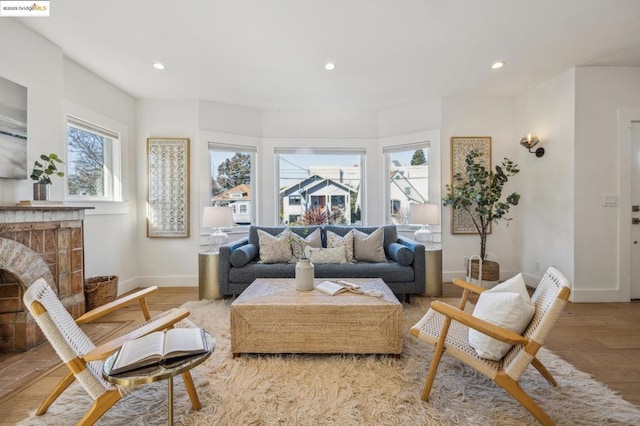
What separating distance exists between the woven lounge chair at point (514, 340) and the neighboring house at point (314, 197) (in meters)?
3.01

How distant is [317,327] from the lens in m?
2.04

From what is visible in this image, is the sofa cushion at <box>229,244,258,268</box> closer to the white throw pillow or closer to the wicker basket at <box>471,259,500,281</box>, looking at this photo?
the white throw pillow

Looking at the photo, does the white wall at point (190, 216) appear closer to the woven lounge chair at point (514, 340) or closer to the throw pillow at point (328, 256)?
the throw pillow at point (328, 256)

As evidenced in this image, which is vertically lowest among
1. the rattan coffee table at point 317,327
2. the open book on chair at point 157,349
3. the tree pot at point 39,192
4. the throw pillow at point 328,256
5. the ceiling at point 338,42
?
the rattan coffee table at point 317,327

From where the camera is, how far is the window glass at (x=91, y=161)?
3146 mm

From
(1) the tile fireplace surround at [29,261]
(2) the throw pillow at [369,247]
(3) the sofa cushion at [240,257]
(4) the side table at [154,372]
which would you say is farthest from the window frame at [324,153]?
(4) the side table at [154,372]

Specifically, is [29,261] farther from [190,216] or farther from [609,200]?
[609,200]

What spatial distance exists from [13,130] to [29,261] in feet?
3.54

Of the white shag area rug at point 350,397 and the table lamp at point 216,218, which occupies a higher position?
the table lamp at point 216,218

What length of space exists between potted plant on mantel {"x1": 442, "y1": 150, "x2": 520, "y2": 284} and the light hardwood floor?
578mm

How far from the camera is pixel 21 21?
2344 millimetres

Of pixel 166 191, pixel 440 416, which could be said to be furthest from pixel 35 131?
pixel 440 416

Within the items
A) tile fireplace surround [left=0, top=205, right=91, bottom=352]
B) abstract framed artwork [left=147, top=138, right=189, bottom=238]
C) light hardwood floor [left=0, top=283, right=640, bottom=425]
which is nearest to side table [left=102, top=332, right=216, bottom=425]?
light hardwood floor [left=0, top=283, right=640, bottom=425]

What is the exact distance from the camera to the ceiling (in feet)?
7.14
